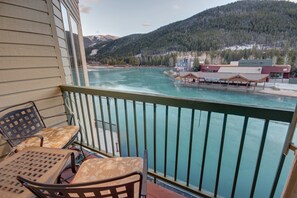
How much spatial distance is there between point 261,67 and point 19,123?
2766 millimetres

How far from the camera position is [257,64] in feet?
5.91

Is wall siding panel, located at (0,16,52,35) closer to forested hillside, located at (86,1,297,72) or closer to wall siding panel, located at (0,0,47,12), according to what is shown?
wall siding panel, located at (0,0,47,12)

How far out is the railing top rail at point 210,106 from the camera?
0.98 meters

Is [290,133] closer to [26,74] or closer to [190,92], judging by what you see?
[190,92]

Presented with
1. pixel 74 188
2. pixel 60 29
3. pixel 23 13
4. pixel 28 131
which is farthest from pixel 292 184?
pixel 60 29

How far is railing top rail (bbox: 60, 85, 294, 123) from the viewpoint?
0.98 m

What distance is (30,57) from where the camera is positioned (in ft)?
6.63

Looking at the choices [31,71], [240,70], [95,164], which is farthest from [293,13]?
[31,71]

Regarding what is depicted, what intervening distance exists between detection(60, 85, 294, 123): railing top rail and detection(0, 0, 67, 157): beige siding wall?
99 centimetres

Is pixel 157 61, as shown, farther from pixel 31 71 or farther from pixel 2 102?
pixel 2 102

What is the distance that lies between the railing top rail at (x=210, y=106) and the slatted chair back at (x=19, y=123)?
2.81 ft

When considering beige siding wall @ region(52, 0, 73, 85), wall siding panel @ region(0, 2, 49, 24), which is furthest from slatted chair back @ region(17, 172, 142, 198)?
beige siding wall @ region(52, 0, 73, 85)

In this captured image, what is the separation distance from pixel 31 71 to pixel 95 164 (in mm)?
1640

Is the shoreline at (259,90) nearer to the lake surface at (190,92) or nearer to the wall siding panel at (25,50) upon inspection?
the lake surface at (190,92)
